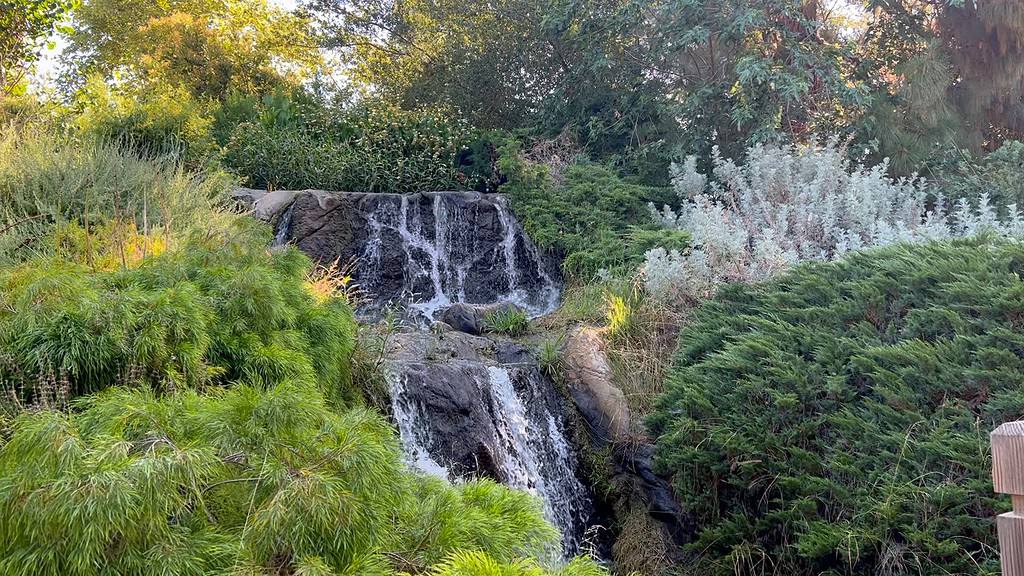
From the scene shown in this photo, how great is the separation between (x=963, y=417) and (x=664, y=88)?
7.59 meters

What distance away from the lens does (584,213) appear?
8.95m

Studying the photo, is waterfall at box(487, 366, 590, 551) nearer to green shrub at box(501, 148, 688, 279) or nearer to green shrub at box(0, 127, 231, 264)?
green shrub at box(501, 148, 688, 279)

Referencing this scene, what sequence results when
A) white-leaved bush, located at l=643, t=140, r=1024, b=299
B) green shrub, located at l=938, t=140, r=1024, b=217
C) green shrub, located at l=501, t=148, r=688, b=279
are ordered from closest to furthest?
white-leaved bush, located at l=643, t=140, r=1024, b=299 → green shrub, located at l=501, t=148, r=688, b=279 → green shrub, located at l=938, t=140, r=1024, b=217

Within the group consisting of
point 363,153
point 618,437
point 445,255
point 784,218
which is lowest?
point 618,437

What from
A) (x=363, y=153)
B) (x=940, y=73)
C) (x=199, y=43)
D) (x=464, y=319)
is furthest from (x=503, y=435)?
(x=199, y=43)

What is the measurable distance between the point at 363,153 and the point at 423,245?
1.88 m

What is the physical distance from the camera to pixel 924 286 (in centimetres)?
461

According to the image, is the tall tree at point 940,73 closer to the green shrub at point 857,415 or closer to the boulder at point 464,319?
the green shrub at point 857,415

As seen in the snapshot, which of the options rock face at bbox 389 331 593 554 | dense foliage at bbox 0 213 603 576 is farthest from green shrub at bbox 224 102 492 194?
dense foliage at bbox 0 213 603 576

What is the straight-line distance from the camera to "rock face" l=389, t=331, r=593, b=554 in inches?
204

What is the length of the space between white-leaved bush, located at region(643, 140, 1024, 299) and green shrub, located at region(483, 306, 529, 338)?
1.21 metres

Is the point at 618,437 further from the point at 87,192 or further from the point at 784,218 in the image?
the point at 87,192

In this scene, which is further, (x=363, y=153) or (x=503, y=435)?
(x=363, y=153)

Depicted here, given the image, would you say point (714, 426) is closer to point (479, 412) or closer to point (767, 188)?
point (479, 412)
